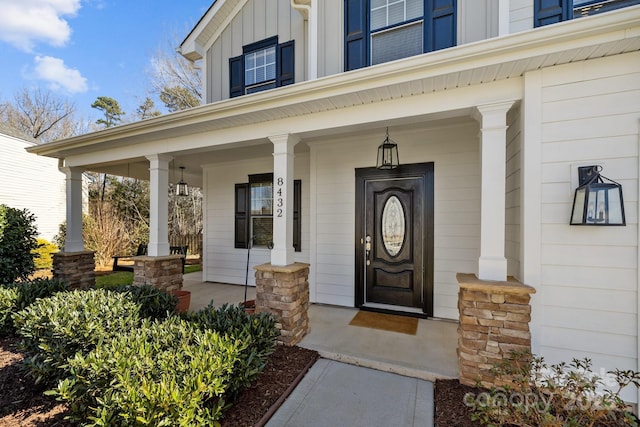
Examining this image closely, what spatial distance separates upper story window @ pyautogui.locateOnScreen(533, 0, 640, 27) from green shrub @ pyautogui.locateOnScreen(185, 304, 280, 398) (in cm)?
386

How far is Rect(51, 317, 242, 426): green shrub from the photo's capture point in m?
1.62

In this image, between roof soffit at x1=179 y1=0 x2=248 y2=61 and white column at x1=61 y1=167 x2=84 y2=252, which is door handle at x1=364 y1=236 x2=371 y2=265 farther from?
white column at x1=61 y1=167 x2=84 y2=252

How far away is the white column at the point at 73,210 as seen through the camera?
5.27 m

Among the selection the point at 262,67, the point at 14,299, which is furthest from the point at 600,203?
the point at 14,299

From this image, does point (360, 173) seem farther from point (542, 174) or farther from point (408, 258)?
point (542, 174)

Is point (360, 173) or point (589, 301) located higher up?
point (360, 173)

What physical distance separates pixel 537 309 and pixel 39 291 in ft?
18.4

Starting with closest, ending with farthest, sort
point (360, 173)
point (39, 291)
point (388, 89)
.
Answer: point (388, 89) < point (39, 291) < point (360, 173)

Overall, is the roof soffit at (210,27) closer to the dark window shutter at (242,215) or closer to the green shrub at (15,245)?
the dark window shutter at (242,215)

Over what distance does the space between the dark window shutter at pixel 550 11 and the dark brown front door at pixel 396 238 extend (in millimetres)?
1829

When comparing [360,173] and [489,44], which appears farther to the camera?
[360,173]

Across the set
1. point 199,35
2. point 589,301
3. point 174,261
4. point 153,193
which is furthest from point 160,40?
point 589,301

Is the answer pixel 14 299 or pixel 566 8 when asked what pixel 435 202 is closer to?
pixel 566 8

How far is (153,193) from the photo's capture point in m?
4.34
